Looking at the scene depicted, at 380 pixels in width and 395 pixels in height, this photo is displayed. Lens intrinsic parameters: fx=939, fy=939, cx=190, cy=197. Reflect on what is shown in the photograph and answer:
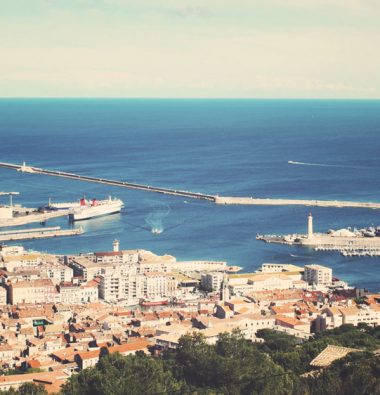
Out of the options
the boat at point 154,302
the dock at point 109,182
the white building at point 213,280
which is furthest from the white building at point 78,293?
the dock at point 109,182

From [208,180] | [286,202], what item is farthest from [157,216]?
[208,180]

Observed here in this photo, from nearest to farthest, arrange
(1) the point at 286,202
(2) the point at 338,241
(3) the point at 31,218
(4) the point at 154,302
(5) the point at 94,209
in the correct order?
(4) the point at 154,302 < (2) the point at 338,241 < (3) the point at 31,218 < (5) the point at 94,209 < (1) the point at 286,202

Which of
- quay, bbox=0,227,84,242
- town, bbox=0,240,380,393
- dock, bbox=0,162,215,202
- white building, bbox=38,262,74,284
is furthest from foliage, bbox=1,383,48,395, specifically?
dock, bbox=0,162,215,202

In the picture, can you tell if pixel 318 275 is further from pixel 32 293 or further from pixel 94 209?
pixel 94 209

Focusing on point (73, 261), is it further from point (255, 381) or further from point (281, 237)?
point (255, 381)

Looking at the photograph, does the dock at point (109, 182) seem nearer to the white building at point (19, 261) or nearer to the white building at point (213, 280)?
the white building at point (19, 261)

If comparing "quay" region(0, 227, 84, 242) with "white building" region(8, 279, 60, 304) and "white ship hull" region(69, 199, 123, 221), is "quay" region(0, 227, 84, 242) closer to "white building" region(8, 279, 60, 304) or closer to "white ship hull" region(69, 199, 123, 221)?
"white ship hull" region(69, 199, 123, 221)
